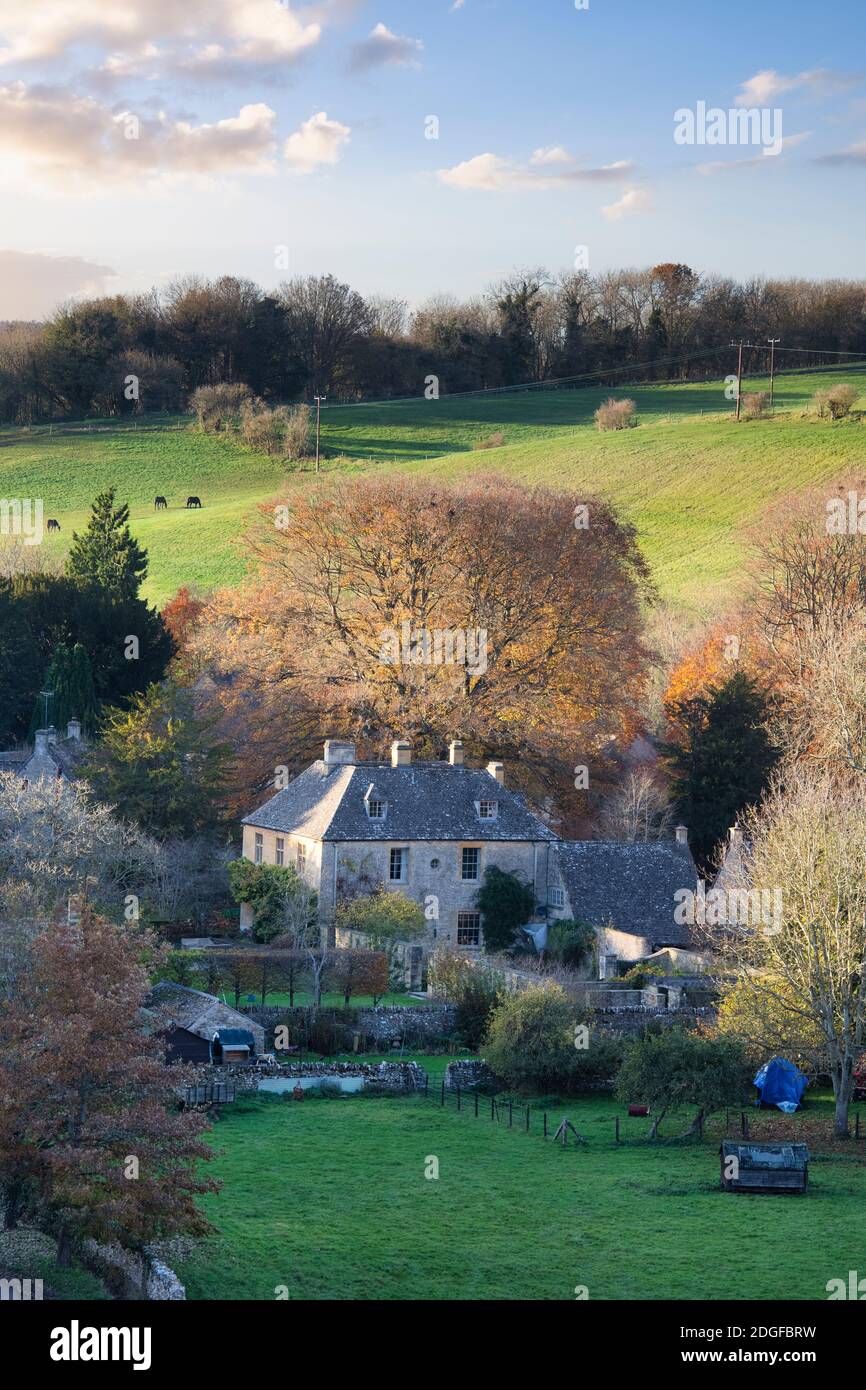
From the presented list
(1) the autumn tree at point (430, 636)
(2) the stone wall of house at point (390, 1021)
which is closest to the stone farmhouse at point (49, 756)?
(1) the autumn tree at point (430, 636)

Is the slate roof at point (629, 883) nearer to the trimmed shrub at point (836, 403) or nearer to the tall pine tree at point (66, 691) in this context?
the tall pine tree at point (66, 691)

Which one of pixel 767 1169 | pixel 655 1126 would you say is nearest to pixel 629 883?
pixel 655 1126

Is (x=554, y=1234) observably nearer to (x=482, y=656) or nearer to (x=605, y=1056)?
(x=605, y=1056)

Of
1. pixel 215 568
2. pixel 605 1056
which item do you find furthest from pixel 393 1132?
pixel 215 568
